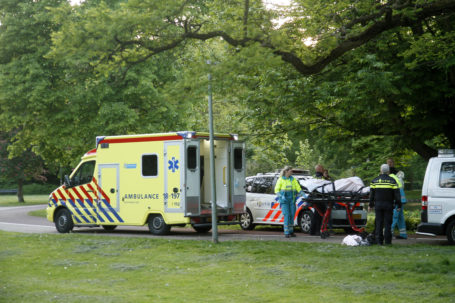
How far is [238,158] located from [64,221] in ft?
19.0

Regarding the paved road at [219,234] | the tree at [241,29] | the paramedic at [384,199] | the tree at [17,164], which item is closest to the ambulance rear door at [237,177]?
the paved road at [219,234]

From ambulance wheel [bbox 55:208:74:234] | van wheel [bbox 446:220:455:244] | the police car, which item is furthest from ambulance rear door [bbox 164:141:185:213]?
van wheel [bbox 446:220:455:244]

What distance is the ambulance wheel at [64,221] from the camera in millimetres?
19984

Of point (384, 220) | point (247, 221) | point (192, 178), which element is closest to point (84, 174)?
point (192, 178)

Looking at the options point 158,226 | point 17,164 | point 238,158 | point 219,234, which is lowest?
point 219,234

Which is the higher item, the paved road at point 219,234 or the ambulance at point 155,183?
the ambulance at point 155,183

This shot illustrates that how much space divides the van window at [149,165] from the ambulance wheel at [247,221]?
3451mm

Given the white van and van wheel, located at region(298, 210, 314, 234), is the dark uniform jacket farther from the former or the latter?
van wheel, located at region(298, 210, 314, 234)

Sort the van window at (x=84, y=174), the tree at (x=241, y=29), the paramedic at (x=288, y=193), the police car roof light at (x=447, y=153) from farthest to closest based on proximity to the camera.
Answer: the van window at (x=84, y=174) < the paramedic at (x=288, y=193) < the police car roof light at (x=447, y=153) < the tree at (x=241, y=29)

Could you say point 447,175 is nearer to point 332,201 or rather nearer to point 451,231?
point 451,231

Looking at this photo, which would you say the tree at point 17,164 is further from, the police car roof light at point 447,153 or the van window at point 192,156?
the police car roof light at point 447,153

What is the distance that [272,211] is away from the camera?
19.2m

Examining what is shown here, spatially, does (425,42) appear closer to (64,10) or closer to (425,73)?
(425,73)

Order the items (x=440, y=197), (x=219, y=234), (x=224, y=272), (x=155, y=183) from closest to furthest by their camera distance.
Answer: (x=224, y=272) → (x=440, y=197) → (x=155, y=183) → (x=219, y=234)
